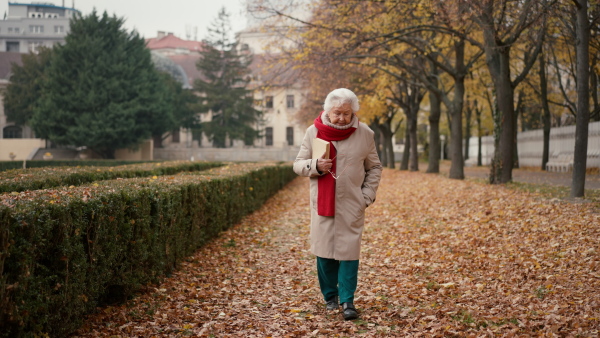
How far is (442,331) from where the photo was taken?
477cm

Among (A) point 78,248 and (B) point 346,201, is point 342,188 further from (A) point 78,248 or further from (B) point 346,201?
(A) point 78,248

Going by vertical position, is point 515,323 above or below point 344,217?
below

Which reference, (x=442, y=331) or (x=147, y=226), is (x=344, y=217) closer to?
(x=442, y=331)

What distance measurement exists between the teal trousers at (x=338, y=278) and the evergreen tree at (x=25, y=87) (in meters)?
58.2

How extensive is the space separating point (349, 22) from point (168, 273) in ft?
41.6

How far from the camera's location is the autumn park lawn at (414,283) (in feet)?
16.2

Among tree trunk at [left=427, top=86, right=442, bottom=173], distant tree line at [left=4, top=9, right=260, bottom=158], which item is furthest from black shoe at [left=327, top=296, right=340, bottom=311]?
distant tree line at [left=4, top=9, right=260, bottom=158]

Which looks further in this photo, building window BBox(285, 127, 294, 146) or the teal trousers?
building window BBox(285, 127, 294, 146)

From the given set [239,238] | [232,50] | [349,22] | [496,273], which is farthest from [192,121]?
[496,273]

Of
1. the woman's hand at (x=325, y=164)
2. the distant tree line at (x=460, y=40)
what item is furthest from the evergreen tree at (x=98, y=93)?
the woman's hand at (x=325, y=164)

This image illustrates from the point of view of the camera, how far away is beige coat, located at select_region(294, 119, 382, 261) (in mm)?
5109

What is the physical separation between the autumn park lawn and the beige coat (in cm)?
65

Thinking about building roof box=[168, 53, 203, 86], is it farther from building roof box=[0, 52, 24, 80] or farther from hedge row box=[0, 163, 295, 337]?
hedge row box=[0, 163, 295, 337]

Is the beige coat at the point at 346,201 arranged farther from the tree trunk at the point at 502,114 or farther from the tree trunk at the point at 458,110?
the tree trunk at the point at 458,110
